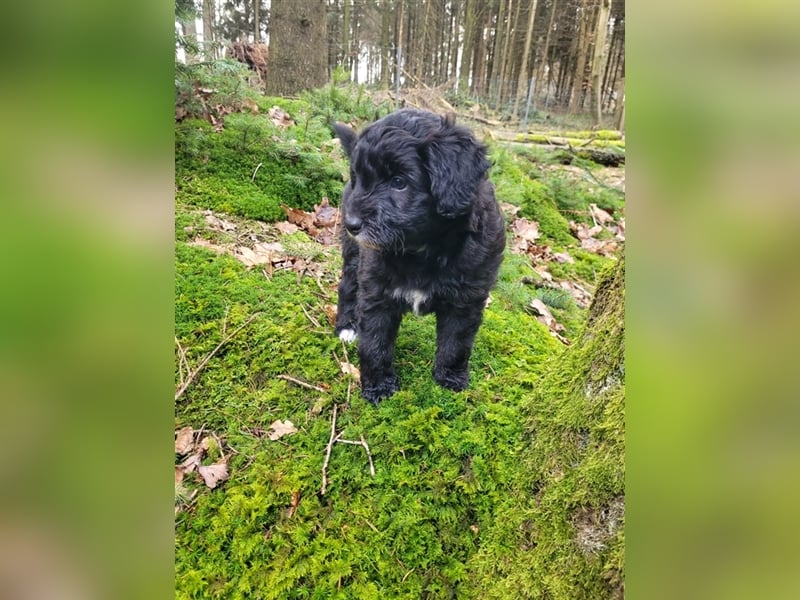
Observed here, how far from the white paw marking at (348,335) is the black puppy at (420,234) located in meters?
0.16

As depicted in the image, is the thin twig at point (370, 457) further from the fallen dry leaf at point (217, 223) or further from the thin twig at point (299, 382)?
the fallen dry leaf at point (217, 223)

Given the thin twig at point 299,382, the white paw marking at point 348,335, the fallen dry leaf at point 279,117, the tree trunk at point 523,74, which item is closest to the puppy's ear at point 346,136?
the fallen dry leaf at point 279,117

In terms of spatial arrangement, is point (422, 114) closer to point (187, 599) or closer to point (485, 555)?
point (485, 555)

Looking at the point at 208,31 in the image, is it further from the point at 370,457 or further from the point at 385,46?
the point at 385,46

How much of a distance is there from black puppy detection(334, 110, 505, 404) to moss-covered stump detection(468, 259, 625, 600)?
474 mm

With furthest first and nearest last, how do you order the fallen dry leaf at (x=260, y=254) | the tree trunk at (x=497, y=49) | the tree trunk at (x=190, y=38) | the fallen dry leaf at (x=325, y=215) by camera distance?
the tree trunk at (x=497, y=49) < the fallen dry leaf at (x=325, y=215) < the fallen dry leaf at (x=260, y=254) < the tree trunk at (x=190, y=38)

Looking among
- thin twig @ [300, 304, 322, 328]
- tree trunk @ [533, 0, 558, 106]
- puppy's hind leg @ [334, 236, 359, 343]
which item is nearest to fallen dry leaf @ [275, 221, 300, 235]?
puppy's hind leg @ [334, 236, 359, 343]

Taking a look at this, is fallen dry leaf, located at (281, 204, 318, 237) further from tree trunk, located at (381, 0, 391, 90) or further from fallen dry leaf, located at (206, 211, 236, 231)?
tree trunk, located at (381, 0, 391, 90)

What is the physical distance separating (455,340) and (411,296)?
0.24 m

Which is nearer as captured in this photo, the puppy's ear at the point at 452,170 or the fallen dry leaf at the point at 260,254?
the puppy's ear at the point at 452,170

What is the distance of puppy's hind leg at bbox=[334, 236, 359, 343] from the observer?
6.63 ft

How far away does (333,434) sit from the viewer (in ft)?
4.79

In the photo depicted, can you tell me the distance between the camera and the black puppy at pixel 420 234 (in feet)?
5.18

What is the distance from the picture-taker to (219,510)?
3.97 feet
